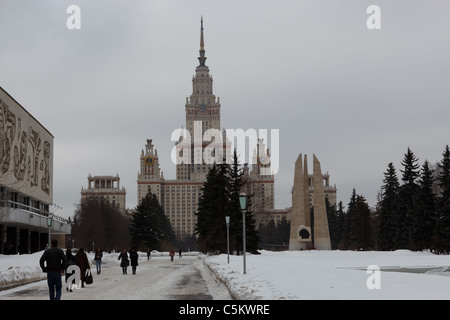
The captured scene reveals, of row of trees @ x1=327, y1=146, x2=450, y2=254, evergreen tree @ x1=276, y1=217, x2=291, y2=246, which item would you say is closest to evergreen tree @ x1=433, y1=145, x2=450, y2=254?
row of trees @ x1=327, y1=146, x2=450, y2=254

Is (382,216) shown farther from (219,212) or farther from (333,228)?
(333,228)

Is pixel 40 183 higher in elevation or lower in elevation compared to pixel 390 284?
higher

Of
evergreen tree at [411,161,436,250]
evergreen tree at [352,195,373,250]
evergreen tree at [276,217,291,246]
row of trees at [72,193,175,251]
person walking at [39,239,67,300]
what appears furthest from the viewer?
evergreen tree at [276,217,291,246]

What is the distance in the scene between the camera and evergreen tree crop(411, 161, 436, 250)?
58438 mm

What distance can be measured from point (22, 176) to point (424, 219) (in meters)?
42.4

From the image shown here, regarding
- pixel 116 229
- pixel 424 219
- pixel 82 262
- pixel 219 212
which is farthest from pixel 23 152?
pixel 116 229

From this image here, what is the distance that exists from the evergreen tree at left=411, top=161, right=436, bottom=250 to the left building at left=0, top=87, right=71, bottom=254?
37201 mm

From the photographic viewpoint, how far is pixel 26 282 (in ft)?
87.4

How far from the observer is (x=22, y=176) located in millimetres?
58469

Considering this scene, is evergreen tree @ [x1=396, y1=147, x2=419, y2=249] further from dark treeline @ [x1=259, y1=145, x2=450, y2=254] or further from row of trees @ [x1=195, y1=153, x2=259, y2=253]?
row of trees @ [x1=195, y1=153, x2=259, y2=253]
